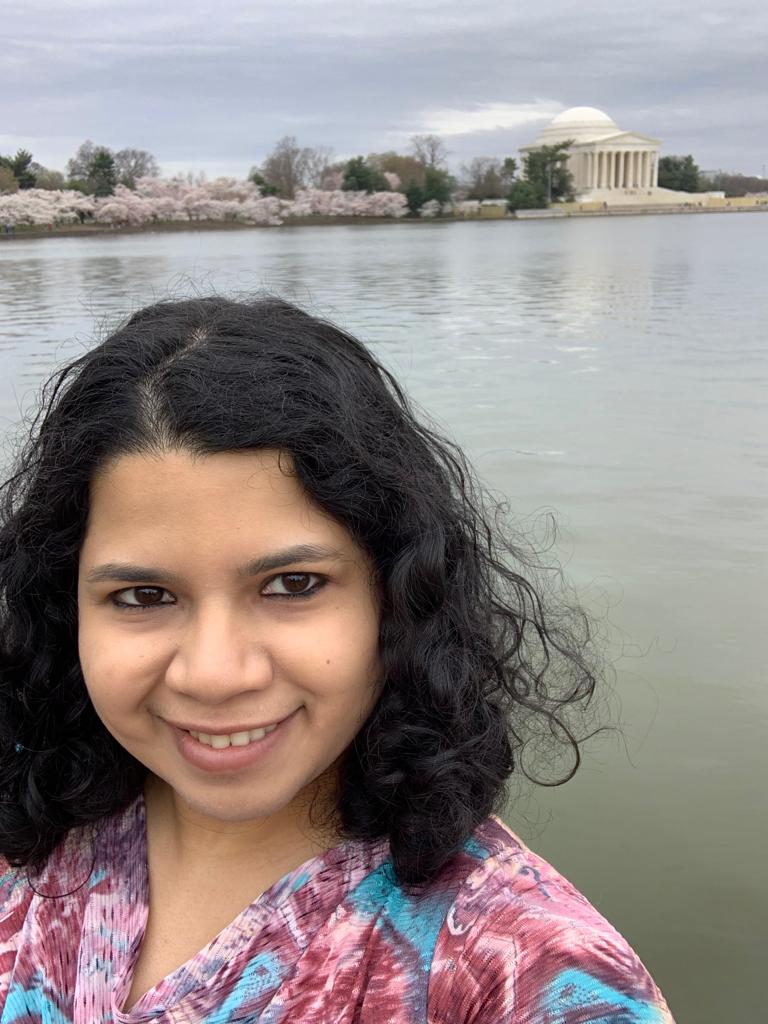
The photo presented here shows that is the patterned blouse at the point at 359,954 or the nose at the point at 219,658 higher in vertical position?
the nose at the point at 219,658

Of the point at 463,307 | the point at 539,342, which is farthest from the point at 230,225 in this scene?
the point at 539,342

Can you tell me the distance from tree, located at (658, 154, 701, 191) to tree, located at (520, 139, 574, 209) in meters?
12.7

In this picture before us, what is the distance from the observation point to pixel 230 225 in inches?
2640

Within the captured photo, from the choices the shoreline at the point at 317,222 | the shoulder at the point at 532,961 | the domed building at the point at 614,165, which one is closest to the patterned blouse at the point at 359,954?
the shoulder at the point at 532,961

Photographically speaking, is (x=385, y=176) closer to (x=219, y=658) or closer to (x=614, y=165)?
(x=614, y=165)

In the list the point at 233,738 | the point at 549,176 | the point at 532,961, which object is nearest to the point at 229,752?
the point at 233,738

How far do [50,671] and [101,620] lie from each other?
0.31 metres

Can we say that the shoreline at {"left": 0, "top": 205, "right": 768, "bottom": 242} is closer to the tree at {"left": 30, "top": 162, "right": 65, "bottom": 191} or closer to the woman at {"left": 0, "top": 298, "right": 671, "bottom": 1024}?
the tree at {"left": 30, "top": 162, "right": 65, "bottom": 191}

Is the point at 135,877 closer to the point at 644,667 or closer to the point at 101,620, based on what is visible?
the point at 101,620

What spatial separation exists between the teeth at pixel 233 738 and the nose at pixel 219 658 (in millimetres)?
55

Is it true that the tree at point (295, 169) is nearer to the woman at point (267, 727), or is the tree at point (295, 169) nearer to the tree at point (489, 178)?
the tree at point (489, 178)

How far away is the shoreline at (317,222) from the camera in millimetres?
58562

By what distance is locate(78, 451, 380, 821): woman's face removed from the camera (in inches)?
46.2

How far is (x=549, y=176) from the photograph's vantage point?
80625 mm
